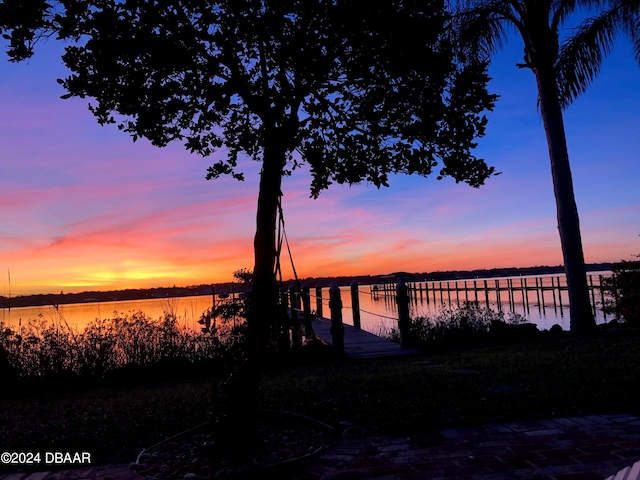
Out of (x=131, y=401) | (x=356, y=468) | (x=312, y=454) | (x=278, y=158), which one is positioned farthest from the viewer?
(x=131, y=401)

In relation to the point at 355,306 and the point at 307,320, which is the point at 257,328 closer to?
the point at 307,320

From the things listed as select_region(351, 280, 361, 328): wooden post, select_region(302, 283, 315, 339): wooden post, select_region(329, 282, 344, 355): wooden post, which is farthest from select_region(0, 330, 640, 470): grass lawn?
select_region(351, 280, 361, 328): wooden post

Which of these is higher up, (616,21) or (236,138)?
(616,21)

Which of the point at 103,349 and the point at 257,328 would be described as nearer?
the point at 257,328

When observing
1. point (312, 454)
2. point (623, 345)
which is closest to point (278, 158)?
point (312, 454)

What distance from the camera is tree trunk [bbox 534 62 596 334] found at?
42.8ft

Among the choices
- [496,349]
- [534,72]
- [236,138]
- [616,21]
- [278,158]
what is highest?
[616,21]

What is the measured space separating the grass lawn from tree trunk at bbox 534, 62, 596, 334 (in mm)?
3401

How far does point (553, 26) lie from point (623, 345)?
27.5ft

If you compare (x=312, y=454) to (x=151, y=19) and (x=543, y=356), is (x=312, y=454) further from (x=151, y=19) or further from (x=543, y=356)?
(x=543, y=356)

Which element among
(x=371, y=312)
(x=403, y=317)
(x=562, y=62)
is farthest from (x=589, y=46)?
(x=371, y=312)

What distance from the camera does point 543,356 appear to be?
9258 mm

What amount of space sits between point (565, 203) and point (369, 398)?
9196 millimetres

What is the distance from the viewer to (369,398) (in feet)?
21.0
